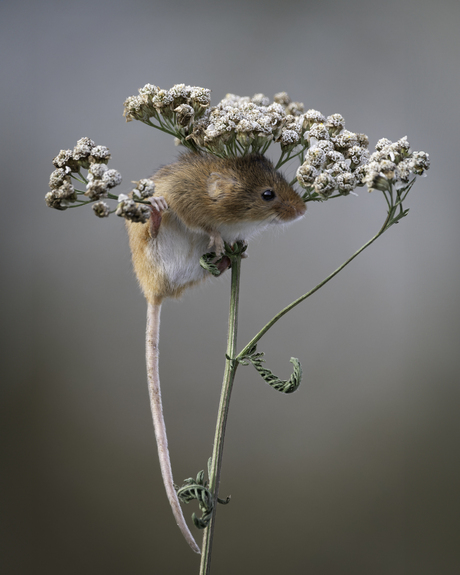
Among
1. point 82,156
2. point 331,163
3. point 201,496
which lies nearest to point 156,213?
point 82,156

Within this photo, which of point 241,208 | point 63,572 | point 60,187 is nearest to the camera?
point 60,187

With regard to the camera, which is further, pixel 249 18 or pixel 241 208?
pixel 249 18

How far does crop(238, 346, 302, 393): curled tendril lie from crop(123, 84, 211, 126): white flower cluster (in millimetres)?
532

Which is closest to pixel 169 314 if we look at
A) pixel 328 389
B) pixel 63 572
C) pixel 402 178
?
pixel 328 389

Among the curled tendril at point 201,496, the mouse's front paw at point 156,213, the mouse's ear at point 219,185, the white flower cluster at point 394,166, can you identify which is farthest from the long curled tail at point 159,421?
the white flower cluster at point 394,166

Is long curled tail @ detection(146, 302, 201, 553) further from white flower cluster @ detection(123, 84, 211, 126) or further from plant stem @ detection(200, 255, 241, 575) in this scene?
white flower cluster @ detection(123, 84, 211, 126)

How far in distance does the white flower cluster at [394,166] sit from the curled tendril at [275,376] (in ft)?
1.28

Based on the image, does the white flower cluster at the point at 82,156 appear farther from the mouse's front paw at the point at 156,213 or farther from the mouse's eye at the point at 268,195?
the mouse's eye at the point at 268,195

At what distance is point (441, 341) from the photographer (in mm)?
2430

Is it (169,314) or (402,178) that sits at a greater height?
(402,178)

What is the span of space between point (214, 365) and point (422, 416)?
3.27 feet

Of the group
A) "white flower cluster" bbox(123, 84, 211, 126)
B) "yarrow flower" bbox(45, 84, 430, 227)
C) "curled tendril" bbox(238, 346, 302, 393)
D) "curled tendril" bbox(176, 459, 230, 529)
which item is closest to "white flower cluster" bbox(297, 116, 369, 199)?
"yarrow flower" bbox(45, 84, 430, 227)

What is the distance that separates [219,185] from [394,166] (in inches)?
15.1

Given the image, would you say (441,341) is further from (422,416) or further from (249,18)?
(249,18)
